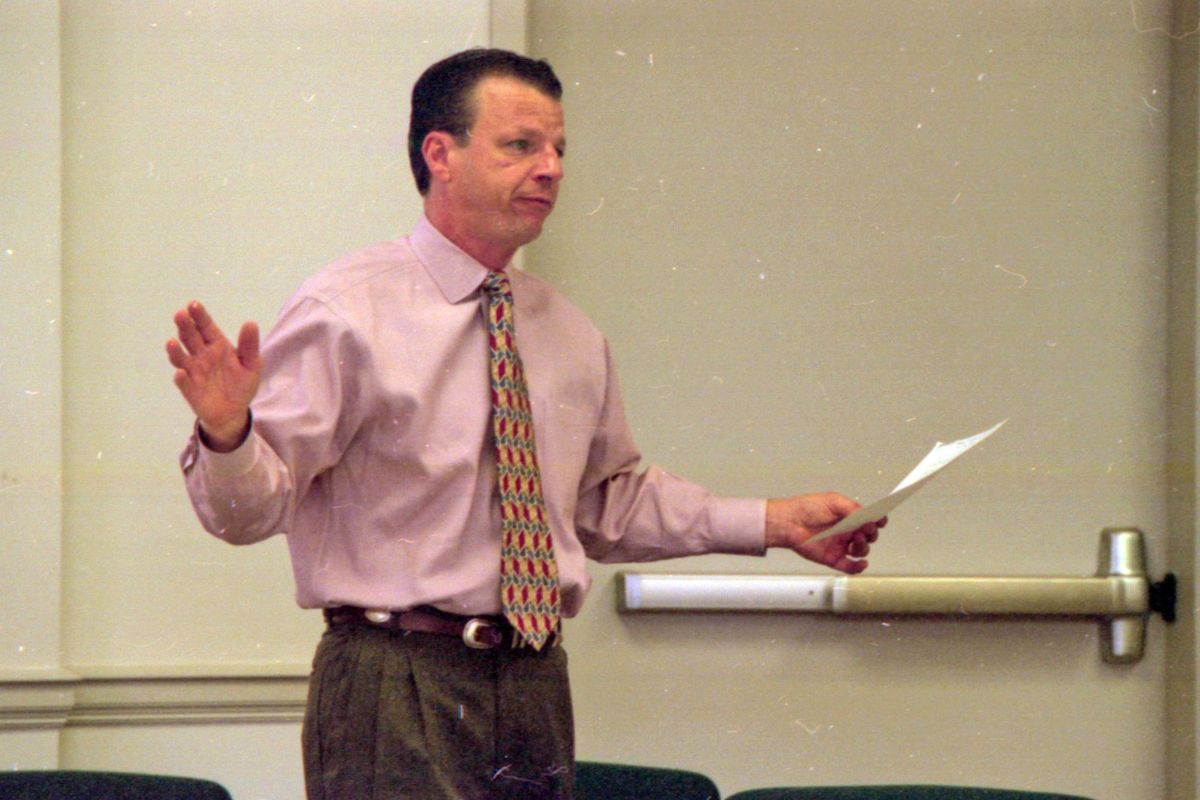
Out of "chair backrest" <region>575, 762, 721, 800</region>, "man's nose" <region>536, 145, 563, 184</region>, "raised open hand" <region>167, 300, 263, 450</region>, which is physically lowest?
"chair backrest" <region>575, 762, 721, 800</region>

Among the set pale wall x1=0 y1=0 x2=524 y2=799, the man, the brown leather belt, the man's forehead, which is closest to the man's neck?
the man

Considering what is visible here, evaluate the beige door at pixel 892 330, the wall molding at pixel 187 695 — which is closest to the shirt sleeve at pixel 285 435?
the wall molding at pixel 187 695

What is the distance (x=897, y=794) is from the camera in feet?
4.78

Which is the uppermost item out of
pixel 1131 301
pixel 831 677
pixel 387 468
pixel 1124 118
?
pixel 1124 118

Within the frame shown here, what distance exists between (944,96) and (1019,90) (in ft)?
0.45

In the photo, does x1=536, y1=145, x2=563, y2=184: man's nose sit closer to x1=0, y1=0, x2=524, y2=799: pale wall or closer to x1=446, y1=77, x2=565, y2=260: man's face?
x1=446, y1=77, x2=565, y2=260: man's face

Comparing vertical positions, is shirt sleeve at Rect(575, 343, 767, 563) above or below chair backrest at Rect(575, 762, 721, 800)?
above

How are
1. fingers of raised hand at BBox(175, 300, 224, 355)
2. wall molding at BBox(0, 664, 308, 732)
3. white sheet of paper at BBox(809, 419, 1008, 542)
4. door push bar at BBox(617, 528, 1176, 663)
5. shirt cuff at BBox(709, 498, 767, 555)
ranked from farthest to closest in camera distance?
door push bar at BBox(617, 528, 1176, 663)
wall molding at BBox(0, 664, 308, 732)
shirt cuff at BBox(709, 498, 767, 555)
white sheet of paper at BBox(809, 419, 1008, 542)
fingers of raised hand at BBox(175, 300, 224, 355)

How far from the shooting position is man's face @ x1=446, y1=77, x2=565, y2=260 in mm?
1523

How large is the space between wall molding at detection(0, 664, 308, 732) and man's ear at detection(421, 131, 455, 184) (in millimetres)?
999

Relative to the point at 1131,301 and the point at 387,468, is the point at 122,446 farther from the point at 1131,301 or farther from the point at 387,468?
the point at 1131,301

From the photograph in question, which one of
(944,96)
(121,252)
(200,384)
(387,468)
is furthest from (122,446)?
(944,96)

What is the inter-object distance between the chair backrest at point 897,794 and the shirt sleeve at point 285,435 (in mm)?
564

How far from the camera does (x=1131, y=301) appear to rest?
2477 mm
